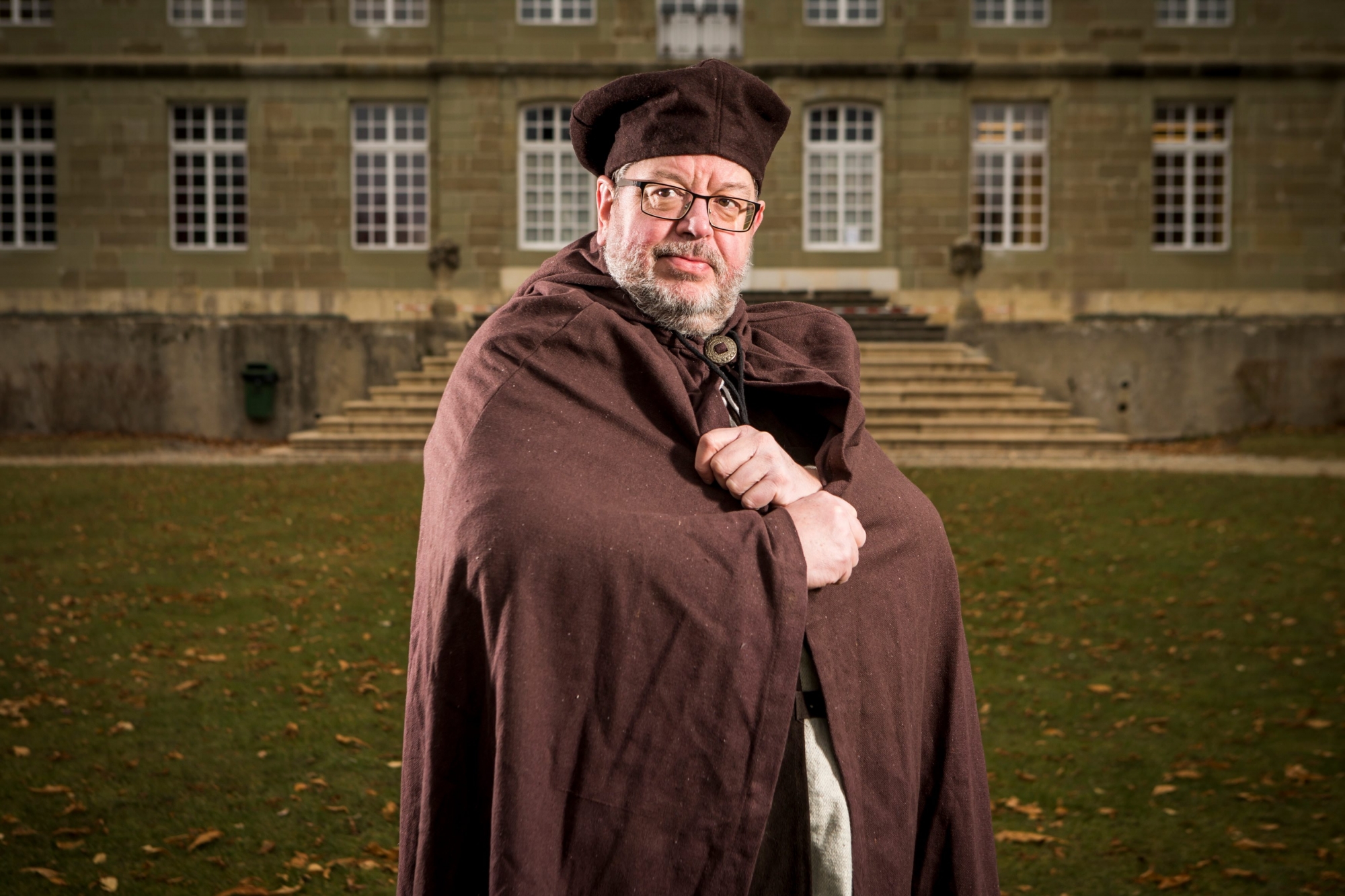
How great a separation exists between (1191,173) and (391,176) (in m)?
15.8

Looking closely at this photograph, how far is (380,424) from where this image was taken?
51.5 feet

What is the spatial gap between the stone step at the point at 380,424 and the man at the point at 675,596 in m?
13.5

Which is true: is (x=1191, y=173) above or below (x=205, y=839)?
above

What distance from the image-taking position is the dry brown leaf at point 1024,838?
4488mm

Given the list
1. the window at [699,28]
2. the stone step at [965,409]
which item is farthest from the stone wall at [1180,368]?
the window at [699,28]

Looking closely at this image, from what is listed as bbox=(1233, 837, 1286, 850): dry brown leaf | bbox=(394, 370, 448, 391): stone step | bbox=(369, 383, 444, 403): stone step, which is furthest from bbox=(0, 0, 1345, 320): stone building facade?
bbox=(1233, 837, 1286, 850): dry brown leaf

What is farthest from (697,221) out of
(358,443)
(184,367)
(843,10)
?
(843,10)

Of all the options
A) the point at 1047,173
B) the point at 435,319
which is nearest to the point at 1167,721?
the point at 435,319

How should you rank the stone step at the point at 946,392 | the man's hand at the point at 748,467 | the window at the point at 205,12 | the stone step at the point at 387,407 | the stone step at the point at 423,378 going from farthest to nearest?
the window at the point at 205,12 → the stone step at the point at 423,378 → the stone step at the point at 387,407 → the stone step at the point at 946,392 → the man's hand at the point at 748,467

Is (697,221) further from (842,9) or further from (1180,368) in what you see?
(842,9)

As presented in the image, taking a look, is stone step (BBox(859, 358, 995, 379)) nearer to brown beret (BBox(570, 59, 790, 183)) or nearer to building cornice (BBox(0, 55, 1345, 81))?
building cornice (BBox(0, 55, 1345, 81))

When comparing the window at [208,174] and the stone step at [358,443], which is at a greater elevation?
the window at [208,174]

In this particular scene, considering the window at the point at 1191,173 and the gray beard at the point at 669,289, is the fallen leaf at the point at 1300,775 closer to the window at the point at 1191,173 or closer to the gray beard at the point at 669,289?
the gray beard at the point at 669,289

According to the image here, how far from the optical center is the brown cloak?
6.51 ft
